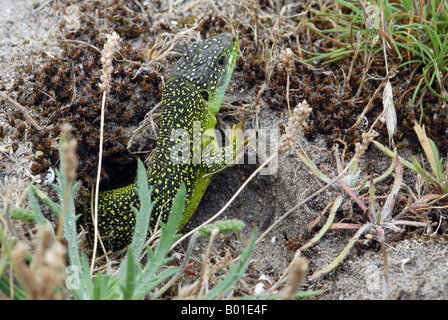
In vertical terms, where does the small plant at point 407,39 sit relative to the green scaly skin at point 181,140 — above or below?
above

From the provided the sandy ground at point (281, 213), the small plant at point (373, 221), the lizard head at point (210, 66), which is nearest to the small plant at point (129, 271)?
the sandy ground at point (281, 213)

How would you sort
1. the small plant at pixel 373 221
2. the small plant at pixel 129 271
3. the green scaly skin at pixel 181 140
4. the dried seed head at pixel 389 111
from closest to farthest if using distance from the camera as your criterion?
the small plant at pixel 129 271, the small plant at pixel 373 221, the dried seed head at pixel 389 111, the green scaly skin at pixel 181 140

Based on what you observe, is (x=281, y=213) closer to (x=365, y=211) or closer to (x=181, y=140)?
(x=365, y=211)

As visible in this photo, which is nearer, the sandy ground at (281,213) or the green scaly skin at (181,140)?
the sandy ground at (281,213)

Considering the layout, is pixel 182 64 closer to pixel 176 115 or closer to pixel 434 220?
pixel 176 115

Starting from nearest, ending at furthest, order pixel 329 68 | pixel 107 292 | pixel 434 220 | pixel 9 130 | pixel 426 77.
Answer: pixel 107 292 < pixel 434 220 < pixel 9 130 < pixel 426 77 < pixel 329 68

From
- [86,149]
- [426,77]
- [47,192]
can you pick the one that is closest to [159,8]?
[86,149]

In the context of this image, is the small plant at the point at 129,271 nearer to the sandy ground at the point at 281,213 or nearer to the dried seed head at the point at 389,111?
the sandy ground at the point at 281,213
